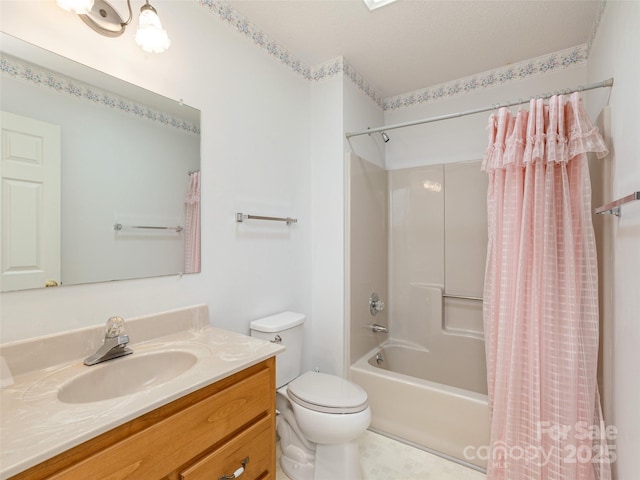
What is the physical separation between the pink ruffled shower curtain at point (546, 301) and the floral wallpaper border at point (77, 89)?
64.3 inches

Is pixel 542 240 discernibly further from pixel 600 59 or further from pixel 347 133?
pixel 347 133

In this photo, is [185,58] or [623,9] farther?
[185,58]

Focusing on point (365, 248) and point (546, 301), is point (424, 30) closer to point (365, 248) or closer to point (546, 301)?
point (365, 248)

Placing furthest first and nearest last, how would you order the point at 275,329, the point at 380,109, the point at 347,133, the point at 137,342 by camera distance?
the point at 380,109 < the point at 347,133 < the point at 275,329 < the point at 137,342

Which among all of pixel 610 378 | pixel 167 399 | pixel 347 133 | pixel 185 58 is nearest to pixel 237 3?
pixel 185 58

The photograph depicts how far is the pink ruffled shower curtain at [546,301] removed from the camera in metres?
1.33

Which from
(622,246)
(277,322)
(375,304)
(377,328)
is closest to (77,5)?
(277,322)

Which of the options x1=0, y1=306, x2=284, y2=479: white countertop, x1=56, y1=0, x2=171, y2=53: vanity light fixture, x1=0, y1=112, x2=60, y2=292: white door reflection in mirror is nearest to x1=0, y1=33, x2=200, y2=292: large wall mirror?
x1=0, y1=112, x2=60, y2=292: white door reflection in mirror

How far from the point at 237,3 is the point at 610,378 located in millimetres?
2607

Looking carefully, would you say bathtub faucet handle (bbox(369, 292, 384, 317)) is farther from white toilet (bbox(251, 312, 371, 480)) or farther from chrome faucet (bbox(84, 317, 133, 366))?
chrome faucet (bbox(84, 317, 133, 366))

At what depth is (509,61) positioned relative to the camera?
7.07 feet

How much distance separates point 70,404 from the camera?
77 cm

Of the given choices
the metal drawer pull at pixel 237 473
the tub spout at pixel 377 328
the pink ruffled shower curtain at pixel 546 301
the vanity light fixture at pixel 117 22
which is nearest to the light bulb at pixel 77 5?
the vanity light fixture at pixel 117 22

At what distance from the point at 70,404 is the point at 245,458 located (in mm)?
581
